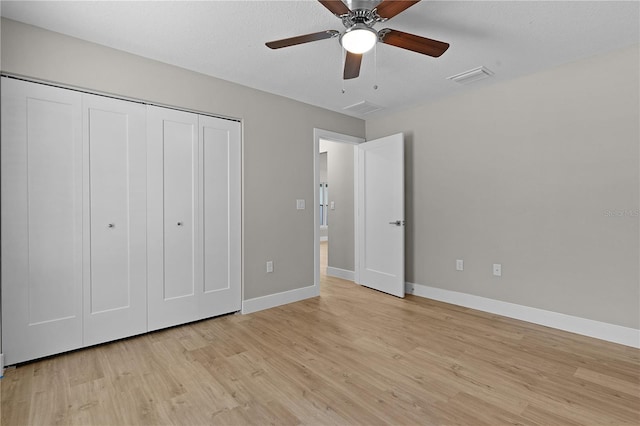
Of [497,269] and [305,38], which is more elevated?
[305,38]

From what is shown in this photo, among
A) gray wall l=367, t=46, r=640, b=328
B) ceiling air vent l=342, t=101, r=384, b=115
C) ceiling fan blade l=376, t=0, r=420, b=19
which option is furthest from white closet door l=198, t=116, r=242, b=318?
gray wall l=367, t=46, r=640, b=328

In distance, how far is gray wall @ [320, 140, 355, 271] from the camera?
16.5 ft

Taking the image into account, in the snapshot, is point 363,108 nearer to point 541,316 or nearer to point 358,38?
point 358,38

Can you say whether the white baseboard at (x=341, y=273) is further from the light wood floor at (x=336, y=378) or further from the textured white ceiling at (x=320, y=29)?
the textured white ceiling at (x=320, y=29)

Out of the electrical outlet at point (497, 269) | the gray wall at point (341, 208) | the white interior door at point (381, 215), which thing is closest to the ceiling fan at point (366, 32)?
the white interior door at point (381, 215)

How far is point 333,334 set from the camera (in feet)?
9.45

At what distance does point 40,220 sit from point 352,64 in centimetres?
253

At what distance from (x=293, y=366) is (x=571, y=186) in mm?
2890

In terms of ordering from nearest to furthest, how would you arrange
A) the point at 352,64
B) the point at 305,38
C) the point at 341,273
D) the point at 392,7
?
the point at 392,7, the point at 305,38, the point at 352,64, the point at 341,273

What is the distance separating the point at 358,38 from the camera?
189 centimetres

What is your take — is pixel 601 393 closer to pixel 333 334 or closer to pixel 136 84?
pixel 333 334

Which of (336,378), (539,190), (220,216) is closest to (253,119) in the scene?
(220,216)

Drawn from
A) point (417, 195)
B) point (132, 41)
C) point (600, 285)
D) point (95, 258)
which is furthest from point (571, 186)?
point (95, 258)

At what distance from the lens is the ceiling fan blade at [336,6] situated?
1.69 m
